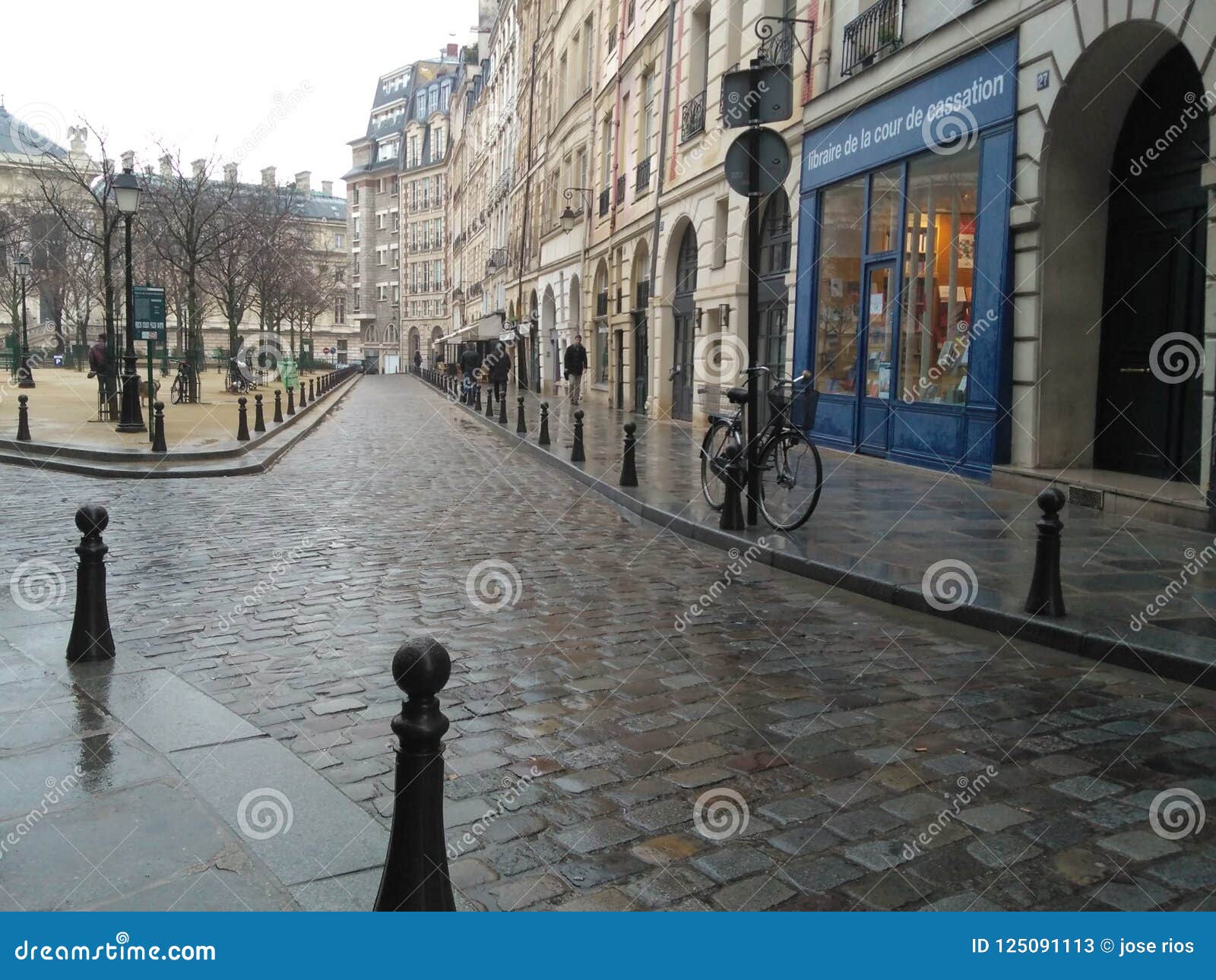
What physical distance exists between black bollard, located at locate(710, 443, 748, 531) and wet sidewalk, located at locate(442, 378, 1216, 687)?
168 millimetres

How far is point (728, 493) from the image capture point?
352 inches

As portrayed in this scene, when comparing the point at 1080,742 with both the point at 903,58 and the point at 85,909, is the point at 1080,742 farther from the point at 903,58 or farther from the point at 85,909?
the point at 903,58

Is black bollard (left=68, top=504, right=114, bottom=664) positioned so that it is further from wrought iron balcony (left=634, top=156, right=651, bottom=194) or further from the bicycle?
wrought iron balcony (left=634, top=156, right=651, bottom=194)

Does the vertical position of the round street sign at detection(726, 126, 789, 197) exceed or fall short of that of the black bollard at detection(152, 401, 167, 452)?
it exceeds it

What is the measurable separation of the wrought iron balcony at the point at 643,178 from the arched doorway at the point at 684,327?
2.91 metres

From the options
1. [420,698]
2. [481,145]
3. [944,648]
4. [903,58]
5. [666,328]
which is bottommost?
[944,648]

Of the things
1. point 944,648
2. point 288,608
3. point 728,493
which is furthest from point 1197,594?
point 288,608

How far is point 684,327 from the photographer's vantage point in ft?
78.4

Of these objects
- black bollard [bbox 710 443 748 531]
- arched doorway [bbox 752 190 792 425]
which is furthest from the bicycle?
arched doorway [bbox 752 190 792 425]

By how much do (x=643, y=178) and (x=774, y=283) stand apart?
9371 millimetres

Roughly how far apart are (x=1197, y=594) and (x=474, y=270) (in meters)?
64.9

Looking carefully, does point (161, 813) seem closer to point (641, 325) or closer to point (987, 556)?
point (987, 556)

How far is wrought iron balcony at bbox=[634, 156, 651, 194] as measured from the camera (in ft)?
84.9

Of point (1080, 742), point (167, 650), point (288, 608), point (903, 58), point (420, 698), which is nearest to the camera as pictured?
point (420, 698)
